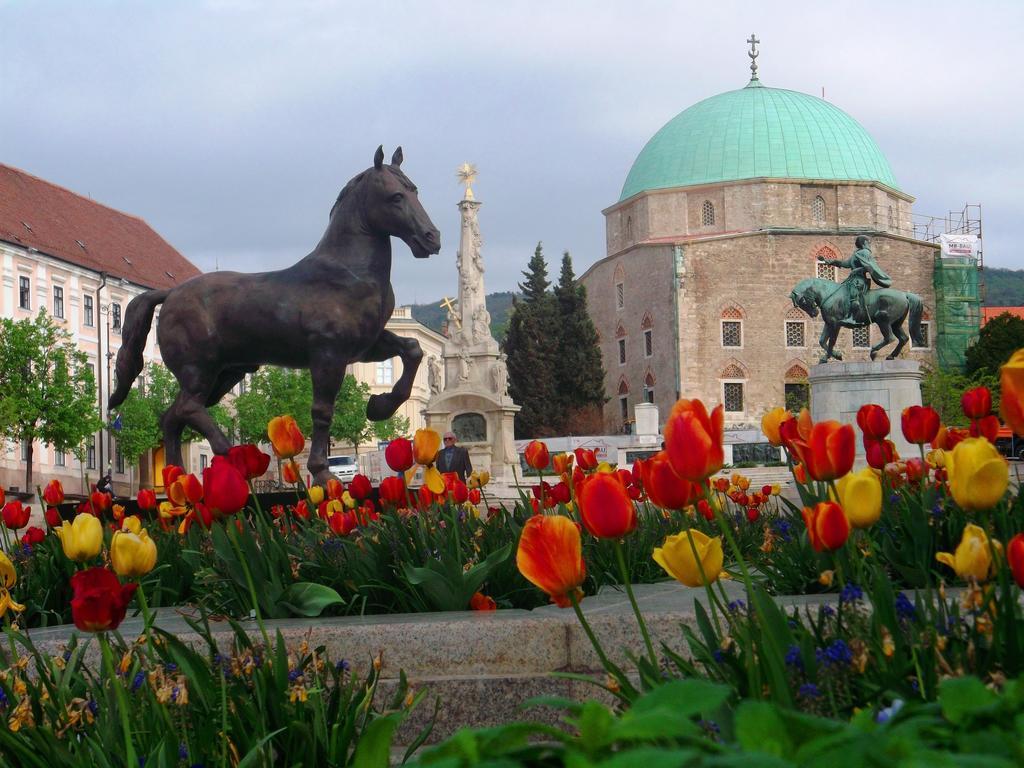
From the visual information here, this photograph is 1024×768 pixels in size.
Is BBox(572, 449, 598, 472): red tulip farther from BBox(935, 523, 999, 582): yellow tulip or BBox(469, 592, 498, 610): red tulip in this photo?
BBox(935, 523, 999, 582): yellow tulip

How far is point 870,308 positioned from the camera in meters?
27.4

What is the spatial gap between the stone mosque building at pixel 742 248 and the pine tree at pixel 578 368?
275cm

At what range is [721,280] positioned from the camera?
67188mm

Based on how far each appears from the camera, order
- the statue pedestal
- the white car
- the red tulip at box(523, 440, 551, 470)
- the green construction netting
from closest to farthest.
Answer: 1. the red tulip at box(523, 440, 551, 470)
2. the statue pedestal
3. the white car
4. the green construction netting

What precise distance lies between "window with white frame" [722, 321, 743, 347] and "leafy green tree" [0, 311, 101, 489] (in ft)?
114

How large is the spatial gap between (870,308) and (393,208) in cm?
2081

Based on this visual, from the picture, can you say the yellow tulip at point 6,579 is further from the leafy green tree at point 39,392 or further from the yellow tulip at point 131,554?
the leafy green tree at point 39,392

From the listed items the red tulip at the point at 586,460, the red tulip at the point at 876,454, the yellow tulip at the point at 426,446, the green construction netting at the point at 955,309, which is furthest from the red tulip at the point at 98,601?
the green construction netting at the point at 955,309

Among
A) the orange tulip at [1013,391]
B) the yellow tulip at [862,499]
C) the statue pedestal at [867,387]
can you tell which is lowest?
the yellow tulip at [862,499]

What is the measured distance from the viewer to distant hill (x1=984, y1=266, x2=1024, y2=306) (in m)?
122

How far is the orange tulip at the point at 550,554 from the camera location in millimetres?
2291

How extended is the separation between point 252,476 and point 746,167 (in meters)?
66.7

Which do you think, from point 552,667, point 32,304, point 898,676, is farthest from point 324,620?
point 32,304

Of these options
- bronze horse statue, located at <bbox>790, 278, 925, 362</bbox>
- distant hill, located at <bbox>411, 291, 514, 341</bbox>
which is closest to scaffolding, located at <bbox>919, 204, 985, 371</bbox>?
bronze horse statue, located at <bbox>790, 278, 925, 362</bbox>
